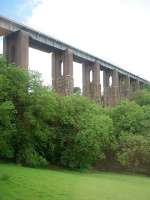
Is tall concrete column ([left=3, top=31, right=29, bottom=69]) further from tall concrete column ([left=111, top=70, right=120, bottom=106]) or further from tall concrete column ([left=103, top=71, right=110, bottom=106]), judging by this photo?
tall concrete column ([left=111, top=70, right=120, bottom=106])

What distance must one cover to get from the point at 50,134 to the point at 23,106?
3.47m

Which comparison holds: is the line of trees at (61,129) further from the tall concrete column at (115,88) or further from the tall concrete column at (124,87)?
the tall concrete column at (124,87)

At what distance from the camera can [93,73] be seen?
69438 millimetres

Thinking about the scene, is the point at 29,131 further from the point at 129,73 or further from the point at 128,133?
the point at 129,73

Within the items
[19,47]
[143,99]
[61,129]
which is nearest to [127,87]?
[143,99]

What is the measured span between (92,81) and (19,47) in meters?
23.2

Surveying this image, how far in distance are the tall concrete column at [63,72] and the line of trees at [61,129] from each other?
707 inches

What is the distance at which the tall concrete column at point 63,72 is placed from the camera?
60562mm

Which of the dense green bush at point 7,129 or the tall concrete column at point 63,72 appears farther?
the tall concrete column at point 63,72

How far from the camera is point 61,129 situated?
3612 cm

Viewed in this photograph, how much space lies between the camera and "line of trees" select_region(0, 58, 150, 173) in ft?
104

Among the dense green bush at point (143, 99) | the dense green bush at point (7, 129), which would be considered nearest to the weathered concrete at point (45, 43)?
the dense green bush at point (143, 99)

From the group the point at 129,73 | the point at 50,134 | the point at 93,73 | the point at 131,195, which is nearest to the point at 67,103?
the point at 50,134

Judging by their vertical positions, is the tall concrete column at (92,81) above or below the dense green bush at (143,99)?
above
